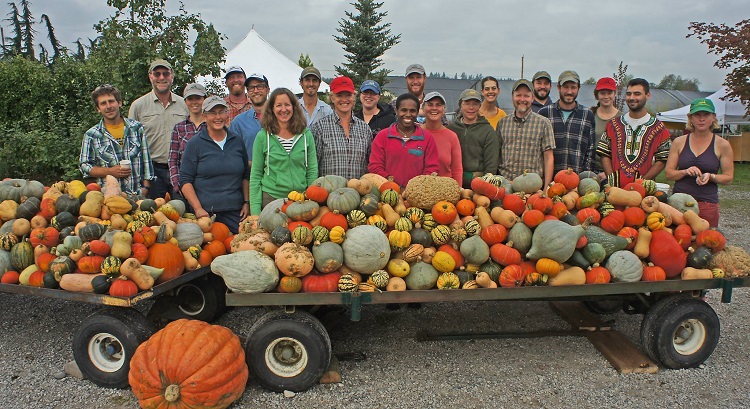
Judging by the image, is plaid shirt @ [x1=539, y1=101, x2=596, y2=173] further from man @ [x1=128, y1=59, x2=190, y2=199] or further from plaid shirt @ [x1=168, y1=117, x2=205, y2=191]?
man @ [x1=128, y1=59, x2=190, y2=199]

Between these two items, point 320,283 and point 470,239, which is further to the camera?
point 470,239

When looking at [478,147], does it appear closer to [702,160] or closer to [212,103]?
[702,160]

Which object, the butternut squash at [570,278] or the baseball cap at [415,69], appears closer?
the butternut squash at [570,278]

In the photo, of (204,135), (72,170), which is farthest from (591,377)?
(72,170)

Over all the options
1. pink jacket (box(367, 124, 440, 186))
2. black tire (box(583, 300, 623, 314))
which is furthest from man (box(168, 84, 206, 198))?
black tire (box(583, 300, 623, 314))

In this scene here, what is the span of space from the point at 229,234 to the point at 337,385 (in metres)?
2.02

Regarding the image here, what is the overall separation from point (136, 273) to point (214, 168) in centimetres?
165

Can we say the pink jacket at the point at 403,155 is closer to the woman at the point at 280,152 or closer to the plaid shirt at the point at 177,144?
the woman at the point at 280,152

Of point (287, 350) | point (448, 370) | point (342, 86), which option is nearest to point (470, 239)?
point (448, 370)

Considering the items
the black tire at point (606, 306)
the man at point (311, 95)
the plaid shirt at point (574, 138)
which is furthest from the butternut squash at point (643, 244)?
the man at point (311, 95)

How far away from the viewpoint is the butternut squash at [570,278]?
418 cm

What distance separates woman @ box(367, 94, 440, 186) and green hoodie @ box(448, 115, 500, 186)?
0.70 m

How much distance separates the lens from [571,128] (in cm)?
605

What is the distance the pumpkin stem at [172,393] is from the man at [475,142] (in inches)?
144
